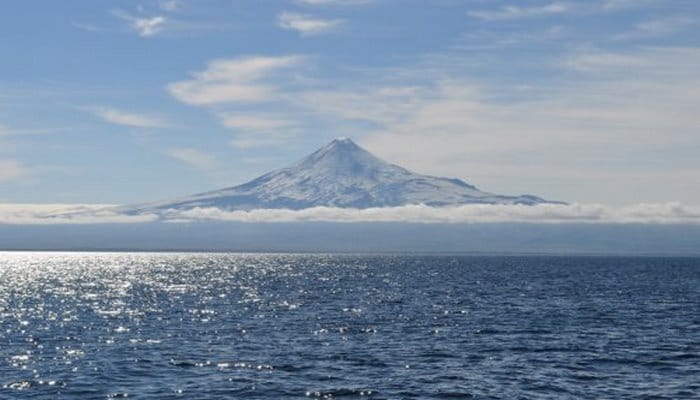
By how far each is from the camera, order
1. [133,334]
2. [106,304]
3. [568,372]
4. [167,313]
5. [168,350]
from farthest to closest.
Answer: [106,304], [167,313], [133,334], [168,350], [568,372]

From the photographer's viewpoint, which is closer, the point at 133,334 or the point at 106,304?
the point at 133,334

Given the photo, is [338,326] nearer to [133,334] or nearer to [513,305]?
[133,334]

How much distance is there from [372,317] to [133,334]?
92.6ft

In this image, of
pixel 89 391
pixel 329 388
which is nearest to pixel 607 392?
pixel 329 388

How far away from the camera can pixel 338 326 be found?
86938mm

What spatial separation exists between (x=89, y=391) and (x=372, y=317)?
47889 mm

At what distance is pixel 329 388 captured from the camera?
5291cm

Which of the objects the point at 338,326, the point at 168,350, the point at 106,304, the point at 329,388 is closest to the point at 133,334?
the point at 168,350

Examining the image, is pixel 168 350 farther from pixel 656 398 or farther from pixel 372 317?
pixel 656 398

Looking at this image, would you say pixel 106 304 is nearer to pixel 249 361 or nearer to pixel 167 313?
pixel 167 313

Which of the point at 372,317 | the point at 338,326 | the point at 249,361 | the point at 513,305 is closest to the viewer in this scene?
the point at 249,361

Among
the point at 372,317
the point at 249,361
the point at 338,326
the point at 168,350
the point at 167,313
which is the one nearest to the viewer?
the point at 249,361

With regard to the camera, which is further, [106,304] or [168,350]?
Result: [106,304]

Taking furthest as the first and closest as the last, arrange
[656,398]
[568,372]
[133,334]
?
1. [133,334]
2. [568,372]
3. [656,398]
